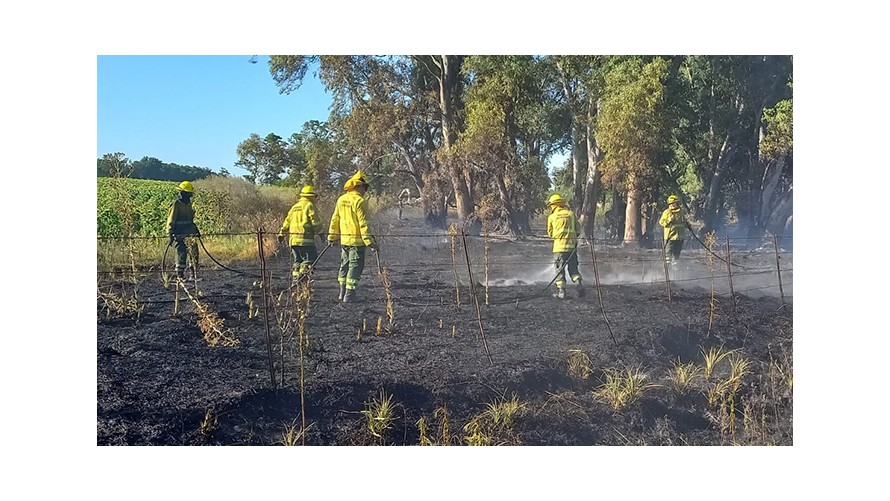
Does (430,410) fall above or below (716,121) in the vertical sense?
below

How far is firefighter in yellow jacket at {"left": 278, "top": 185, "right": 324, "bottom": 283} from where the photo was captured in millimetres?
5098

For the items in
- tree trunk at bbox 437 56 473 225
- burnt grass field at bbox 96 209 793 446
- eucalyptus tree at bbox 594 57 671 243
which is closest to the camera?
burnt grass field at bbox 96 209 793 446

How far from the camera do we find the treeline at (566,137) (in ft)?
16.8

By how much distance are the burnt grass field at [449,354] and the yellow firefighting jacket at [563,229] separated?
13 centimetres

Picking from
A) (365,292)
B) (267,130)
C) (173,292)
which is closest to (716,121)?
(365,292)

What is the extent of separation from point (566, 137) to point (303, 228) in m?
2.26

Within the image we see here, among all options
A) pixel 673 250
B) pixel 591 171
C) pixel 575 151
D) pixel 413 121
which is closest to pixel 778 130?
pixel 673 250

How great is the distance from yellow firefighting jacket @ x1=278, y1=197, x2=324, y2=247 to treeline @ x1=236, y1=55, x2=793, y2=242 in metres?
0.20

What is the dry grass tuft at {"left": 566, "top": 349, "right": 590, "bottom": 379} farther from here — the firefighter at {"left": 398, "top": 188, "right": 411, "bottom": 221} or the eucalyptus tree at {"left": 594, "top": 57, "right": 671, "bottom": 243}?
the firefighter at {"left": 398, "top": 188, "right": 411, "bottom": 221}

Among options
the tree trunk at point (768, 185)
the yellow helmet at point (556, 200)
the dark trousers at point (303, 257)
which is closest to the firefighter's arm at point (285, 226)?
the dark trousers at point (303, 257)

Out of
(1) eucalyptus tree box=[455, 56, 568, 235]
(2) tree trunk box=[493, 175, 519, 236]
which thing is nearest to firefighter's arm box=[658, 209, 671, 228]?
(1) eucalyptus tree box=[455, 56, 568, 235]

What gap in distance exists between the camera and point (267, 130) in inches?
197
